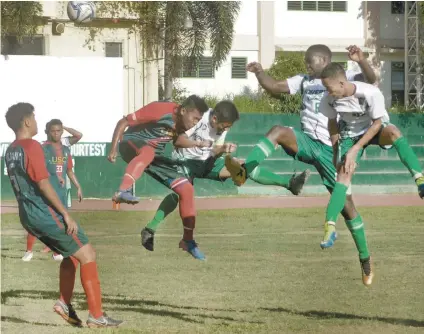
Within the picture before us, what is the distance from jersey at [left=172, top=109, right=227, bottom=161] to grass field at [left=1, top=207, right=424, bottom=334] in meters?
1.71

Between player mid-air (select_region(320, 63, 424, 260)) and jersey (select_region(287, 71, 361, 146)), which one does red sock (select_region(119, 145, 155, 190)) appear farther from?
player mid-air (select_region(320, 63, 424, 260))

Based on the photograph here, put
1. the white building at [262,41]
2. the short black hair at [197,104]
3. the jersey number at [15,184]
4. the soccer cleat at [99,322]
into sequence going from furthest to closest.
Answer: the white building at [262,41], the short black hair at [197,104], the soccer cleat at [99,322], the jersey number at [15,184]

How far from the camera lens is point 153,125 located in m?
13.2

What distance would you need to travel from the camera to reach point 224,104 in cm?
1248

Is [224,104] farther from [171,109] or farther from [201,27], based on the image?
[201,27]

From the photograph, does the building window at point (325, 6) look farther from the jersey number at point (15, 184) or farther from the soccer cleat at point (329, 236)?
the jersey number at point (15, 184)

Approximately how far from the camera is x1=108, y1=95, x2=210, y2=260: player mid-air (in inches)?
499

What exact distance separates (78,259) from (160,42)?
19.6 meters

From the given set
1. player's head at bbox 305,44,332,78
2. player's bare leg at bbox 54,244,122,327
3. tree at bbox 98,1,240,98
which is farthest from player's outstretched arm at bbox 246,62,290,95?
tree at bbox 98,1,240,98

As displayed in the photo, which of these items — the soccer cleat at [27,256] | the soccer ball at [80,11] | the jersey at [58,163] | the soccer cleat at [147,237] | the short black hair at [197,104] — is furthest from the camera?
the soccer ball at [80,11]

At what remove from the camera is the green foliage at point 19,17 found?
30.0 m

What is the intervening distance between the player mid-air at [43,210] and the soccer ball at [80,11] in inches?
370

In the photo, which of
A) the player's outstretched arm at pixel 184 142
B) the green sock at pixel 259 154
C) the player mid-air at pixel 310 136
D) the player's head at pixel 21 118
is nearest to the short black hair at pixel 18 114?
the player's head at pixel 21 118

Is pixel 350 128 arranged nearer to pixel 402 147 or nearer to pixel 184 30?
pixel 402 147
